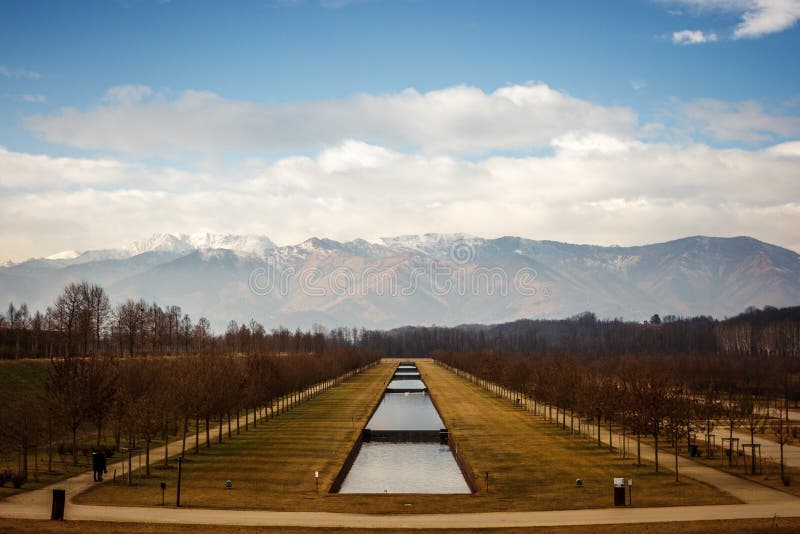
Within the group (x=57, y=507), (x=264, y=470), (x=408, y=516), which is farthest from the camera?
(x=264, y=470)

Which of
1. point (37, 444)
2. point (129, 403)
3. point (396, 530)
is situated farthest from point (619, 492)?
point (129, 403)

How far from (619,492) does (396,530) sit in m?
11.7

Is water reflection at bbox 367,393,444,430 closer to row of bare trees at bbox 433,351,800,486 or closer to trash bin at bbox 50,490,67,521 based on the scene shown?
row of bare trees at bbox 433,351,800,486

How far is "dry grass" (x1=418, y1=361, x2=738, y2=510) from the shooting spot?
39.7 meters

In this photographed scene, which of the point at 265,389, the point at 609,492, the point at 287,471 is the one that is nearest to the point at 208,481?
the point at 287,471

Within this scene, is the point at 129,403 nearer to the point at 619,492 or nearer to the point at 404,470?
the point at 404,470

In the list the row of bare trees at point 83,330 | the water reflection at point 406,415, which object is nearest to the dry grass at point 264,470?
the water reflection at point 406,415

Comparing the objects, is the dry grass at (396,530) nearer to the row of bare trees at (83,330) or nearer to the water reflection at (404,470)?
the water reflection at (404,470)

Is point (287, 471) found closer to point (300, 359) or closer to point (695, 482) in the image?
point (695, 482)

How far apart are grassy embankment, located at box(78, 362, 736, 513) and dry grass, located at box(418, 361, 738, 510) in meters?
0.06

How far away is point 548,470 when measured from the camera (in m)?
49.1

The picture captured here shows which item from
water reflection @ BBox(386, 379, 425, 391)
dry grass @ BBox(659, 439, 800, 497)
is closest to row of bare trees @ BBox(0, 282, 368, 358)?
water reflection @ BBox(386, 379, 425, 391)

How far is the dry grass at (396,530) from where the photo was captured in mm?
31766

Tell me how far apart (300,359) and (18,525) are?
254 feet
